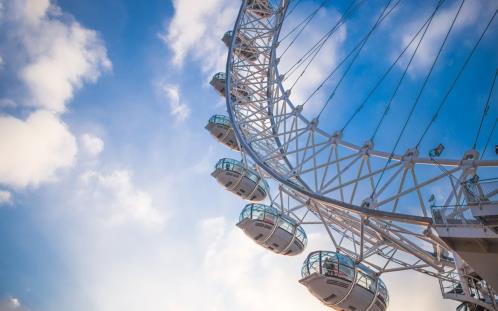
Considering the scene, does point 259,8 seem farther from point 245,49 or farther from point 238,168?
point 238,168

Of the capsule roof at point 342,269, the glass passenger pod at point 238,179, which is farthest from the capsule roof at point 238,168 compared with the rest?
the capsule roof at point 342,269

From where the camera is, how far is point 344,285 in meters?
16.9

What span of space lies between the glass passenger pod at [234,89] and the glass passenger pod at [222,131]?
3.27 m

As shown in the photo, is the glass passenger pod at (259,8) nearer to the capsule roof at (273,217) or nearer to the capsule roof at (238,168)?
the capsule roof at (238,168)

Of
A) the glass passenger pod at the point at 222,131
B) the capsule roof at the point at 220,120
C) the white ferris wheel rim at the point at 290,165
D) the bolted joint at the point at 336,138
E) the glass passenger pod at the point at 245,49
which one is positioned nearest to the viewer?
the white ferris wheel rim at the point at 290,165

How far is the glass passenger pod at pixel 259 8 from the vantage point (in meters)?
33.0

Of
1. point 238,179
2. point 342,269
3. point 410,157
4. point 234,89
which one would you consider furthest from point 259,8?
point 342,269

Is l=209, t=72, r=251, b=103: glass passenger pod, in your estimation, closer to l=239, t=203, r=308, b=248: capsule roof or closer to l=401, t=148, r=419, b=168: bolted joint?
l=239, t=203, r=308, b=248: capsule roof

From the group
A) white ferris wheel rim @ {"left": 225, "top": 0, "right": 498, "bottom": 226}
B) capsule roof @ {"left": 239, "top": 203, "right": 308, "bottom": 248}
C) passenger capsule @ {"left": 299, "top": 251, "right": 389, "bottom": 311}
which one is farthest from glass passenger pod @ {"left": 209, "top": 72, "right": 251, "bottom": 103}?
passenger capsule @ {"left": 299, "top": 251, "right": 389, "bottom": 311}

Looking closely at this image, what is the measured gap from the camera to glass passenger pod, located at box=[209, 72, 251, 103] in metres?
28.7

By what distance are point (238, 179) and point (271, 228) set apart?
19.3 ft

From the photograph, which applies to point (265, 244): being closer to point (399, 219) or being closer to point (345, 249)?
point (345, 249)

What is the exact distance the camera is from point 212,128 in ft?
106

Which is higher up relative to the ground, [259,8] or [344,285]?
[259,8]
